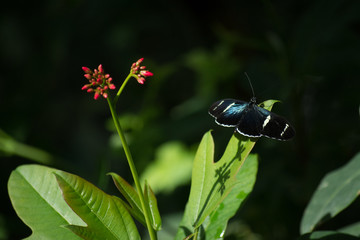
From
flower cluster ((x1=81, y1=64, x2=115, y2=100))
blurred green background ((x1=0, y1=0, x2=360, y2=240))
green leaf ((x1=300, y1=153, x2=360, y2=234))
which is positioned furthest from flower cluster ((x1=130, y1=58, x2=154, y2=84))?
green leaf ((x1=300, y1=153, x2=360, y2=234))

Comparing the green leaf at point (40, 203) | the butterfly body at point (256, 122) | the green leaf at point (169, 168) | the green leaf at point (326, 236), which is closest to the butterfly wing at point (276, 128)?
the butterfly body at point (256, 122)

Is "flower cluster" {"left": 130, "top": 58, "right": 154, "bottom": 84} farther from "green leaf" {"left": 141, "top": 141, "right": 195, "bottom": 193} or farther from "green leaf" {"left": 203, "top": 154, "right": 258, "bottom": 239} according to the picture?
"green leaf" {"left": 141, "top": 141, "right": 195, "bottom": 193}

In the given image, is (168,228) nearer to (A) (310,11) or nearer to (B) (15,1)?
(A) (310,11)

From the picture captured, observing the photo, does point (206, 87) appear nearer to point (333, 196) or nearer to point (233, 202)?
point (333, 196)

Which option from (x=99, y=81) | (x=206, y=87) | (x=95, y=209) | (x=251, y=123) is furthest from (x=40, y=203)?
(x=206, y=87)

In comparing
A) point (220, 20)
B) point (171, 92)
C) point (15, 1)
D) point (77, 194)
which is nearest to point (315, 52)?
point (220, 20)

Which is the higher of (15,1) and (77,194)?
(15,1)
